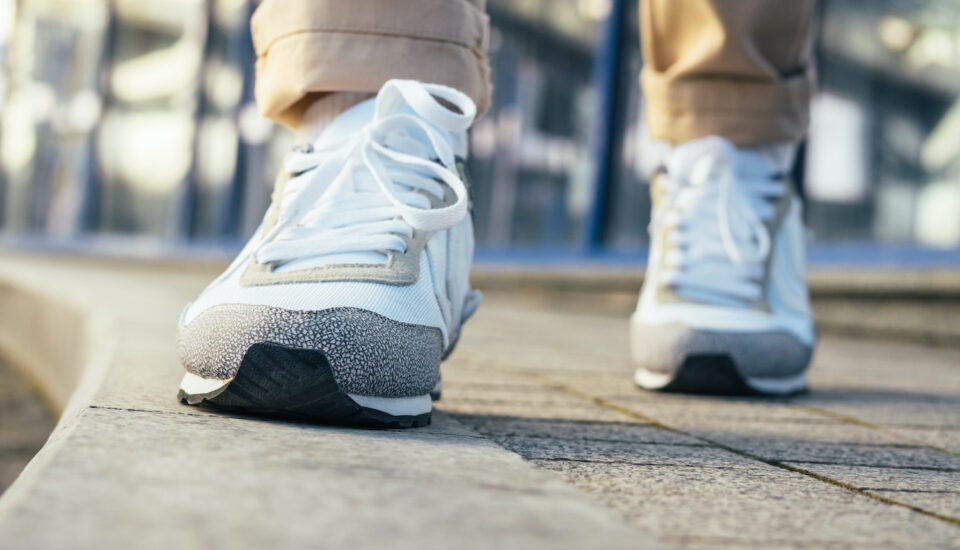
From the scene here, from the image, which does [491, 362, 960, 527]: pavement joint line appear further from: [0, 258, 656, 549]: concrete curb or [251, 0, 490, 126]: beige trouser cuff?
[251, 0, 490, 126]: beige trouser cuff

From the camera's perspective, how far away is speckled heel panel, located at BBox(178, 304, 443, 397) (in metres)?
0.89

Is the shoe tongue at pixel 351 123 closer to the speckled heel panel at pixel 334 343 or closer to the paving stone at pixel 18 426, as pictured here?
the speckled heel panel at pixel 334 343

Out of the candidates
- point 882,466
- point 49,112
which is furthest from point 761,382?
point 49,112

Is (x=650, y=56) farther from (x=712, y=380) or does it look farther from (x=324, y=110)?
(x=324, y=110)

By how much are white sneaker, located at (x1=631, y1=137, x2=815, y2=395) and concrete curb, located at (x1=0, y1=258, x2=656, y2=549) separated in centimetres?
58

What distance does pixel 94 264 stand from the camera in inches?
394

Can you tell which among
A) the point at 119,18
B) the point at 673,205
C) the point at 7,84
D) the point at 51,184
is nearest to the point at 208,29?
the point at 119,18

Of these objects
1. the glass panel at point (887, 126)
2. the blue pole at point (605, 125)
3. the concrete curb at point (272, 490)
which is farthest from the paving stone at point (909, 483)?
the blue pole at point (605, 125)

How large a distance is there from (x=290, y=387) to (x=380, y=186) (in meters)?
0.25

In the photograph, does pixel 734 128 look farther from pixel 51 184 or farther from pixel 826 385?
pixel 51 184

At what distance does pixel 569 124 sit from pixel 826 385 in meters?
3.81

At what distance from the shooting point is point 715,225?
1.52 m

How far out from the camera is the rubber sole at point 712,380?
1413 millimetres

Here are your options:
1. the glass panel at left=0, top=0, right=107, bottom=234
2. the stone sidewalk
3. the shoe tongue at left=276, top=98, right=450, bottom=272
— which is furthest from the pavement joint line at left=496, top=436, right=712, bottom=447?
the glass panel at left=0, top=0, right=107, bottom=234
